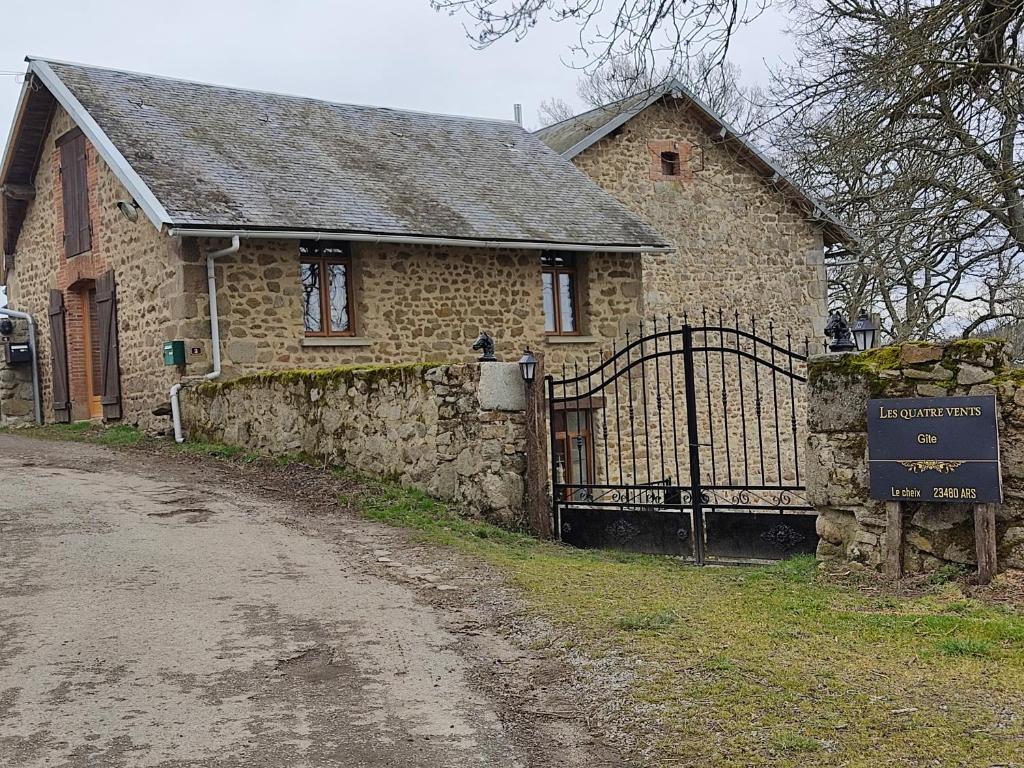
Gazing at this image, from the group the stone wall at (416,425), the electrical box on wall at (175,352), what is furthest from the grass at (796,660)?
the electrical box on wall at (175,352)

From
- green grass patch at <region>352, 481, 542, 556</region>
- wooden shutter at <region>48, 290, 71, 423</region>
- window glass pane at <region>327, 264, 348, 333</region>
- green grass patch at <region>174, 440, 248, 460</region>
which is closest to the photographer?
green grass patch at <region>352, 481, 542, 556</region>

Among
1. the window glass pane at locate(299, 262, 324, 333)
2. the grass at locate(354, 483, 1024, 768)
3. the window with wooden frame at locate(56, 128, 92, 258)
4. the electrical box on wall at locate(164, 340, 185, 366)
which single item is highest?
the window with wooden frame at locate(56, 128, 92, 258)

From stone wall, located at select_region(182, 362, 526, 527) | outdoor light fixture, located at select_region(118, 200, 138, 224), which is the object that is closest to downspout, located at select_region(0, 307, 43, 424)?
outdoor light fixture, located at select_region(118, 200, 138, 224)

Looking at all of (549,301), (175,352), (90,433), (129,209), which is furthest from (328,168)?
(90,433)

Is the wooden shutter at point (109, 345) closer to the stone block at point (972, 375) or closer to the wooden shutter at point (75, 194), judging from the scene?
the wooden shutter at point (75, 194)

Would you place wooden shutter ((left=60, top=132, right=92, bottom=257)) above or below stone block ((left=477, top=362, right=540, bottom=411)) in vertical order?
above

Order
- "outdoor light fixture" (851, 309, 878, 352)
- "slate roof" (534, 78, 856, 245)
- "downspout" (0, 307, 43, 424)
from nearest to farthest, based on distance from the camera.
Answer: "outdoor light fixture" (851, 309, 878, 352)
"downspout" (0, 307, 43, 424)
"slate roof" (534, 78, 856, 245)

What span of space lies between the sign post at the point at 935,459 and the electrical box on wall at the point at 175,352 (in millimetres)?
10115

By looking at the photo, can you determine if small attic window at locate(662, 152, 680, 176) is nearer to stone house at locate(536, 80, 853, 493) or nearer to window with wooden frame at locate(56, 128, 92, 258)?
stone house at locate(536, 80, 853, 493)

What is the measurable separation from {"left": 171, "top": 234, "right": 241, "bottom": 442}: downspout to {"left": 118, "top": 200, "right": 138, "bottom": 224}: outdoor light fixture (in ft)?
5.84

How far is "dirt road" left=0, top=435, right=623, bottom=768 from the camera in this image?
14.4 feet

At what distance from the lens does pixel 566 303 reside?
717 inches

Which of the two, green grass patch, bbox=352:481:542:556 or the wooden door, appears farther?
the wooden door

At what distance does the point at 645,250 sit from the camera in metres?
18.0
